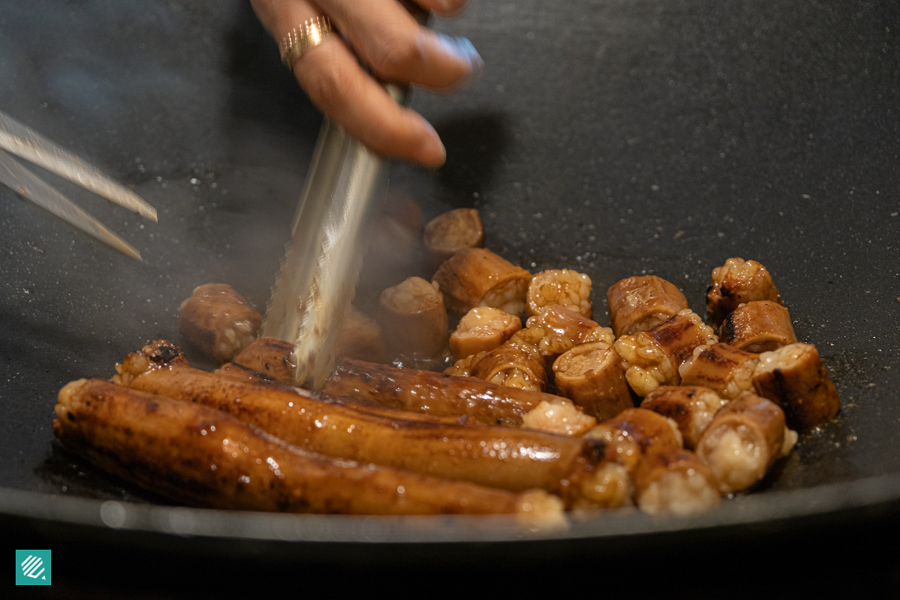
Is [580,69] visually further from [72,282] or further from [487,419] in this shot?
[72,282]

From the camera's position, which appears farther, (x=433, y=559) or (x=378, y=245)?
(x=378, y=245)

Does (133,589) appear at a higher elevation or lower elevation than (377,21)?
lower

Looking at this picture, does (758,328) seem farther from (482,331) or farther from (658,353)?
(482,331)

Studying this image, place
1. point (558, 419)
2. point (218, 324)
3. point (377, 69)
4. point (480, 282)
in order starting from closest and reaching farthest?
1. point (558, 419)
2. point (377, 69)
3. point (218, 324)
4. point (480, 282)

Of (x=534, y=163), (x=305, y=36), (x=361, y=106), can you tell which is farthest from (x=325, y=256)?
(x=534, y=163)

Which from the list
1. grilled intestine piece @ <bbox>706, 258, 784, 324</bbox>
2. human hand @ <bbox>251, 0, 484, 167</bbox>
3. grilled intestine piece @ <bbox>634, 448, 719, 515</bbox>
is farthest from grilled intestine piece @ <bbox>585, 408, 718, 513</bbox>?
human hand @ <bbox>251, 0, 484, 167</bbox>

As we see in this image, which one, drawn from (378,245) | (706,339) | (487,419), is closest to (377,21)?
(378,245)

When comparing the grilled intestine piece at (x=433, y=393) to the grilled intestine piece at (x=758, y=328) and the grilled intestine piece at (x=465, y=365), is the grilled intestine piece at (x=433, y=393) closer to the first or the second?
the grilled intestine piece at (x=465, y=365)
